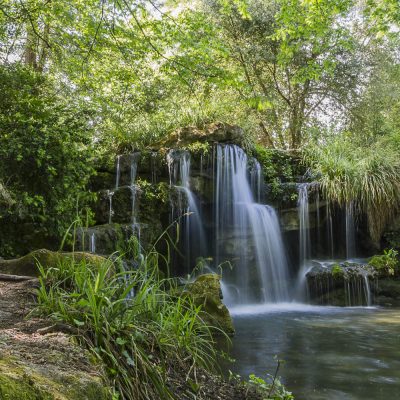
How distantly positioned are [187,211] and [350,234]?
4.49m

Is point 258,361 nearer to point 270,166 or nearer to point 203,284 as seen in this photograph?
point 203,284

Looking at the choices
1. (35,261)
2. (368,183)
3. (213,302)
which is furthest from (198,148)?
(35,261)

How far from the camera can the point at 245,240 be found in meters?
10.6

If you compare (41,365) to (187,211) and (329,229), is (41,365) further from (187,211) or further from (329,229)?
(329,229)

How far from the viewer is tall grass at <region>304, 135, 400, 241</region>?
10977mm

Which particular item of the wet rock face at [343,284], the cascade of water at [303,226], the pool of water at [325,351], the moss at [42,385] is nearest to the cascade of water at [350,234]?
the cascade of water at [303,226]

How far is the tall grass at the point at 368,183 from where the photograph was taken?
11.0 metres

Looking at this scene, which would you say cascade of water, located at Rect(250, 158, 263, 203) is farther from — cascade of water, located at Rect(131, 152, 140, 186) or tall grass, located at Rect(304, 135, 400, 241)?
cascade of water, located at Rect(131, 152, 140, 186)

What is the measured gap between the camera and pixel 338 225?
11.4 metres

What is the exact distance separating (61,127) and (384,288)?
301 inches

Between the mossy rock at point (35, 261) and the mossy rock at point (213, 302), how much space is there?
2.12 metres

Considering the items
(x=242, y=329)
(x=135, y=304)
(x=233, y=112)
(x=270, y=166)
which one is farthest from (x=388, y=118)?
(x=135, y=304)

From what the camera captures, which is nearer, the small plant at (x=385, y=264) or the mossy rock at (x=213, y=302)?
the mossy rock at (x=213, y=302)

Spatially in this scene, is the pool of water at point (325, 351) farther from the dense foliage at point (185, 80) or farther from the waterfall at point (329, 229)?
the waterfall at point (329, 229)
